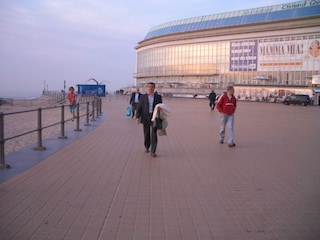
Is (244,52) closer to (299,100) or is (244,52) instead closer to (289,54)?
(289,54)

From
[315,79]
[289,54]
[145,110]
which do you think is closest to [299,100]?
[315,79]

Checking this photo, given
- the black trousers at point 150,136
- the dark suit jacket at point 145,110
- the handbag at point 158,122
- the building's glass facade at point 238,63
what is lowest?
the black trousers at point 150,136

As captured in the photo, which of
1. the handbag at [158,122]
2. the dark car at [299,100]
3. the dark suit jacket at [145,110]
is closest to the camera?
the handbag at [158,122]

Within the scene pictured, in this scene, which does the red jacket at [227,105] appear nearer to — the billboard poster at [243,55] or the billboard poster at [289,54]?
the billboard poster at [289,54]

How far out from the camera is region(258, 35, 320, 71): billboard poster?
68562mm

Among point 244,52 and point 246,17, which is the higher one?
point 246,17

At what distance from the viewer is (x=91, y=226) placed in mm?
4492

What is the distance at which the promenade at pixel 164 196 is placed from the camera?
443cm

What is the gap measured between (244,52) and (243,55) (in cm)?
85

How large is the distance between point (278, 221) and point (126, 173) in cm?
327

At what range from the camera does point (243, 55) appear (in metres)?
79.6

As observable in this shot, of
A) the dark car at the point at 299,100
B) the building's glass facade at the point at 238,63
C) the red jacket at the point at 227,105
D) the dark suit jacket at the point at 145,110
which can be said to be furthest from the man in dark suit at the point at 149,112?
the building's glass facade at the point at 238,63

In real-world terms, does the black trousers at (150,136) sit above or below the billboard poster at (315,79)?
below

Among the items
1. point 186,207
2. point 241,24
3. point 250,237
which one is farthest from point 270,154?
point 241,24
